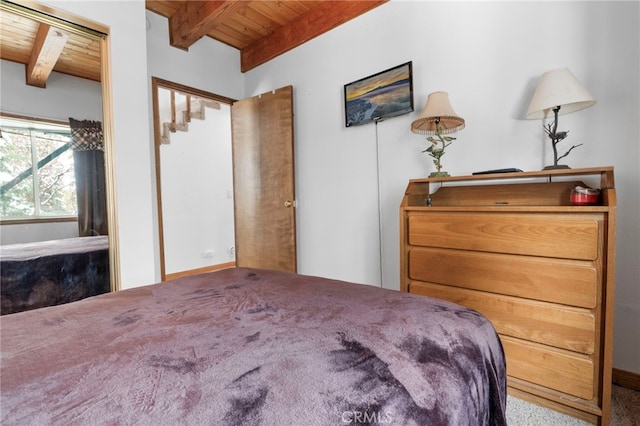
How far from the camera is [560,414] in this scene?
1394mm

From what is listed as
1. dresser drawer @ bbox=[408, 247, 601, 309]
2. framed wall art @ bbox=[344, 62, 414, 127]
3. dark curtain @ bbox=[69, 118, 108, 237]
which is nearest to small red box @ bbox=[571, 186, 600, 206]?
dresser drawer @ bbox=[408, 247, 601, 309]

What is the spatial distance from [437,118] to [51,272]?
2.69 metres

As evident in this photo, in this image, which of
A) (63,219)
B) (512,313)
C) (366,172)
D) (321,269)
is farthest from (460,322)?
(63,219)

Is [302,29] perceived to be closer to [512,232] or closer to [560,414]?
[512,232]

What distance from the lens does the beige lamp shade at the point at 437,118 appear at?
191cm

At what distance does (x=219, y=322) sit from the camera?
816mm

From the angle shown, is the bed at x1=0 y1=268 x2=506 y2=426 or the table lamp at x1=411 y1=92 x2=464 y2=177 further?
the table lamp at x1=411 y1=92 x2=464 y2=177

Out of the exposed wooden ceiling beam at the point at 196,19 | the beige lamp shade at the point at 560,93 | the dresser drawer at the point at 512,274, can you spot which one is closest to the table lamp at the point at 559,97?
the beige lamp shade at the point at 560,93

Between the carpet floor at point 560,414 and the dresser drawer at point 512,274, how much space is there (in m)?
0.52

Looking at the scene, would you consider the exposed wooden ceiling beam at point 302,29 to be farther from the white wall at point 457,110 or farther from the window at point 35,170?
the window at point 35,170

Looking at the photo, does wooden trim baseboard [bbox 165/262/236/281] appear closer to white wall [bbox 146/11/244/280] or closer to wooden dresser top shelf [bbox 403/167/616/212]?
white wall [bbox 146/11/244/280]

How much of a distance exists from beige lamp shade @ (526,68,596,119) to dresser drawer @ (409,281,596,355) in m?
0.98

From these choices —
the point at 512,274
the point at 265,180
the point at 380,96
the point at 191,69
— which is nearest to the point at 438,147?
the point at 380,96

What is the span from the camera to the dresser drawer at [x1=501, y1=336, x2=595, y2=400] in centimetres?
133
